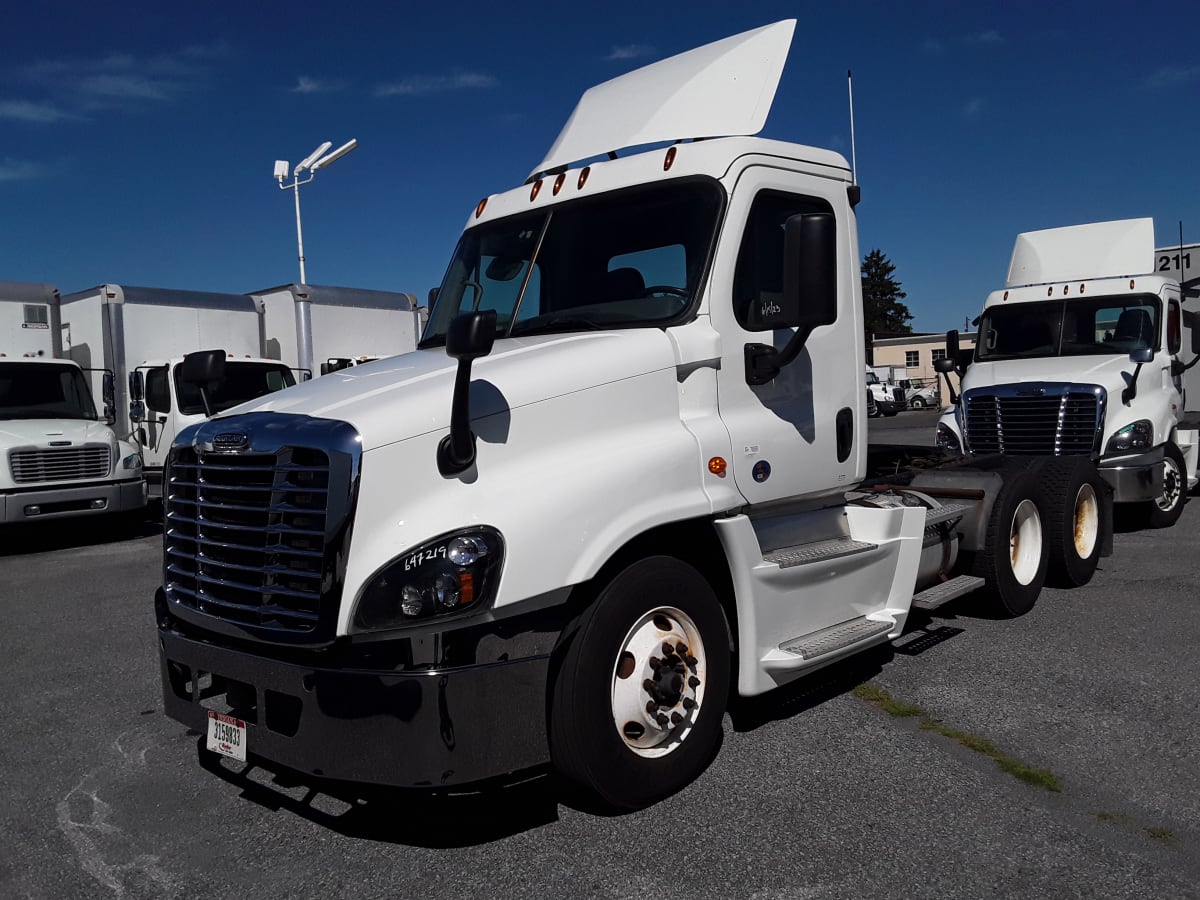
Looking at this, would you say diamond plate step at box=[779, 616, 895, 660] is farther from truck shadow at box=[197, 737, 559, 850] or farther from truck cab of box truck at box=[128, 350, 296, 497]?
truck cab of box truck at box=[128, 350, 296, 497]

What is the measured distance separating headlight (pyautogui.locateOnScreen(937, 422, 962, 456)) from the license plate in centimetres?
798

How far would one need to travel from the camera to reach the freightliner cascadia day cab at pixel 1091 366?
939cm

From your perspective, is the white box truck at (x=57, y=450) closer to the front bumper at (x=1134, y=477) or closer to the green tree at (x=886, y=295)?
the front bumper at (x=1134, y=477)

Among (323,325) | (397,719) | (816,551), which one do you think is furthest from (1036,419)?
Result: (323,325)

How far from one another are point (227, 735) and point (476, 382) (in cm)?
157

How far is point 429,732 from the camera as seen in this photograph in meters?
3.23

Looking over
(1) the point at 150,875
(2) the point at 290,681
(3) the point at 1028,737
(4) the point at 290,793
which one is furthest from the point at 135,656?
(3) the point at 1028,737

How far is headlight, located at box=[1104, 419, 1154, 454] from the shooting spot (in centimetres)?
936

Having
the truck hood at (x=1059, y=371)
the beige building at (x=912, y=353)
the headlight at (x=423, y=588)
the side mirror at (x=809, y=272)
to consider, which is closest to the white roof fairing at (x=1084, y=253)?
the truck hood at (x=1059, y=371)

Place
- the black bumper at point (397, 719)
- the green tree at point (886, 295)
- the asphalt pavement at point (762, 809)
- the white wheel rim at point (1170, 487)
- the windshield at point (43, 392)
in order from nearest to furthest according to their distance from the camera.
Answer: the black bumper at point (397, 719) < the asphalt pavement at point (762, 809) < the white wheel rim at point (1170, 487) < the windshield at point (43, 392) < the green tree at point (886, 295)

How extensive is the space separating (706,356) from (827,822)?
1868 mm

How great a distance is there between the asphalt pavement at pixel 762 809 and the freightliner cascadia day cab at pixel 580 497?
361mm

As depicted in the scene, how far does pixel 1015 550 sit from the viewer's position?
7.02 metres

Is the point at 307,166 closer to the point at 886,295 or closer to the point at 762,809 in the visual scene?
the point at 762,809
